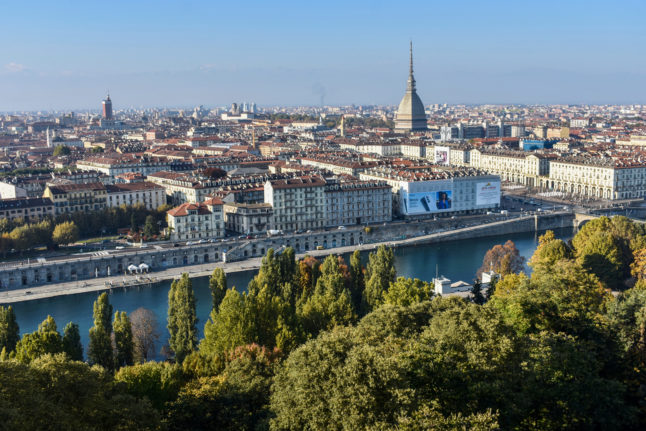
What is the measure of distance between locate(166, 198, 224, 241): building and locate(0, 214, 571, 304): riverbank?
2.46m

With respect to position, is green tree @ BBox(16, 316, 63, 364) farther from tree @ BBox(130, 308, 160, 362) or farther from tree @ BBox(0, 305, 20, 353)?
tree @ BBox(130, 308, 160, 362)

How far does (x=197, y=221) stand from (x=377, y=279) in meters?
13.8

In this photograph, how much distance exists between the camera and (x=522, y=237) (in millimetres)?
33406

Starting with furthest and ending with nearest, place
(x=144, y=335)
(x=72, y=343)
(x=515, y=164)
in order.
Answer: (x=515, y=164)
(x=144, y=335)
(x=72, y=343)

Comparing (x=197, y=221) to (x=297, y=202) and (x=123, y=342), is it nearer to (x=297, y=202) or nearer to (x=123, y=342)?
(x=297, y=202)

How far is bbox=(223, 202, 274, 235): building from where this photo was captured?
30.3m

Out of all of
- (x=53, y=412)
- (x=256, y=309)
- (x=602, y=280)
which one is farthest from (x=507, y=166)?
(x=53, y=412)

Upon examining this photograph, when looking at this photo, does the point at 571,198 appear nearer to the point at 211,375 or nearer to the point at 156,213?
the point at 156,213

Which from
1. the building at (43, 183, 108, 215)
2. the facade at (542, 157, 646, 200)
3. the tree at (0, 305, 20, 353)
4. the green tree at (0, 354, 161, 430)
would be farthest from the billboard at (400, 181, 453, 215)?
the green tree at (0, 354, 161, 430)

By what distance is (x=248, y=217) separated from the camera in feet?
99.4

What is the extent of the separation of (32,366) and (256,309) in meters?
6.24

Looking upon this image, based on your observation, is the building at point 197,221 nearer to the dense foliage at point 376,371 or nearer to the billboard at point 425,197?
the billboard at point 425,197

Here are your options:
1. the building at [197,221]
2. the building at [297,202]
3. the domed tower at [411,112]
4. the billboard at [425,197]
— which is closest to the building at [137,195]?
the building at [197,221]

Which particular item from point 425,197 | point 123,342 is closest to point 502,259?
point 425,197
